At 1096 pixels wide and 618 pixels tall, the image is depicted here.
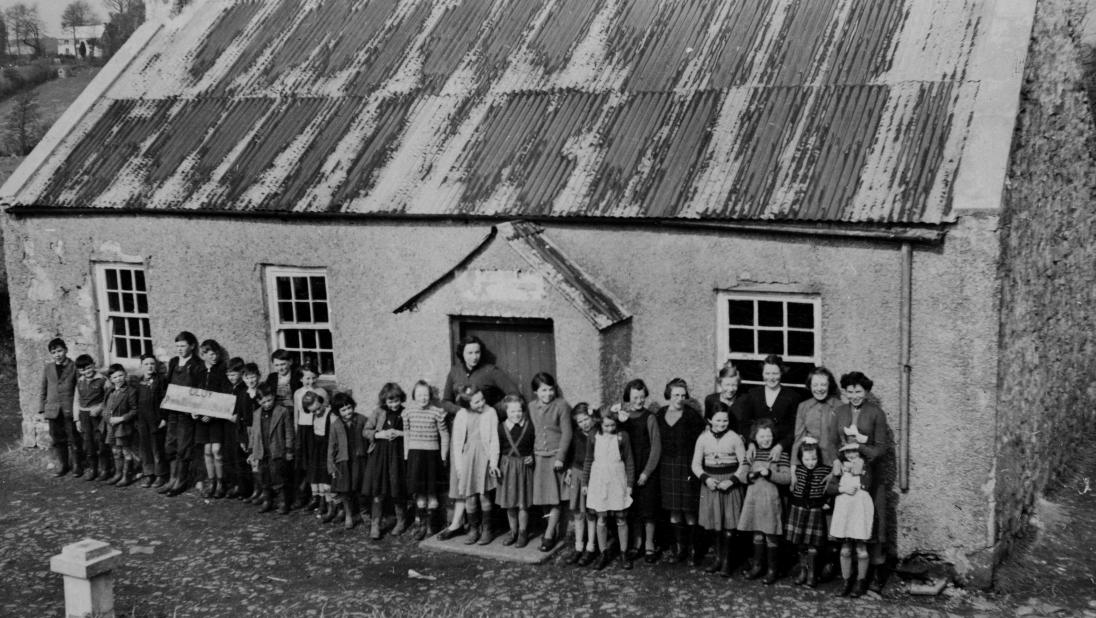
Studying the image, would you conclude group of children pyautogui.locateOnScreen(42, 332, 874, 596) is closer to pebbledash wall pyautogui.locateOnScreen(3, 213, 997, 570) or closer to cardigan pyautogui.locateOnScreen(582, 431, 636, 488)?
cardigan pyautogui.locateOnScreen(582, 431, 636, 488)

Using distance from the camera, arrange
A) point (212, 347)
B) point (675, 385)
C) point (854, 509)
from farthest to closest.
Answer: point (212, 347) → point (675, 385) → point (854, 509)

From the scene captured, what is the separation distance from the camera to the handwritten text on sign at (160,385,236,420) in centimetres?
1257

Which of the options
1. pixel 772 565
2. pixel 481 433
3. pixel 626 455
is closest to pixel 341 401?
pixel 481 433

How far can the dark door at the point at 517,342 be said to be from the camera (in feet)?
36.5

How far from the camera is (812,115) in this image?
35.7 ft

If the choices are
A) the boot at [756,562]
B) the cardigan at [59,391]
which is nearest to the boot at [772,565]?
the boot at [756,562]

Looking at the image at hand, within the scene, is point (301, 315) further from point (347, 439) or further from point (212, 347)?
point (347, 439)

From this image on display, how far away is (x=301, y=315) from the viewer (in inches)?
518

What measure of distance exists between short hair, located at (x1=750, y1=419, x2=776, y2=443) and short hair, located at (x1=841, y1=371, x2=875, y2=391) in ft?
2.50

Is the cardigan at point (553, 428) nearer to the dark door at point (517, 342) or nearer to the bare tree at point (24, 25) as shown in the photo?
the dark door at point (517, 342)

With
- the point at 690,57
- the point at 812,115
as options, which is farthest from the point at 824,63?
the point at 690,57

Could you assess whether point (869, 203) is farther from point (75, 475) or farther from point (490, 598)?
point (75, 475)

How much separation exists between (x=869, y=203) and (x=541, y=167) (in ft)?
12.3

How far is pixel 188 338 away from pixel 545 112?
5.42 metres
